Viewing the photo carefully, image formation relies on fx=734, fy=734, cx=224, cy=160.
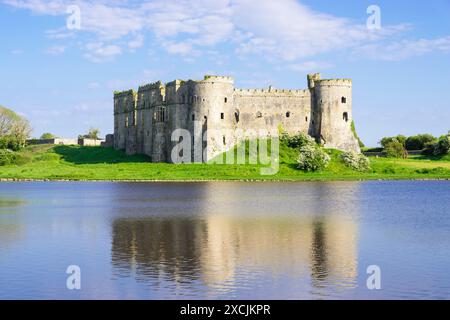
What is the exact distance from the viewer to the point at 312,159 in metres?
74.8

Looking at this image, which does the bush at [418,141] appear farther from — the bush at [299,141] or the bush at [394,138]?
the bush at [299,141]

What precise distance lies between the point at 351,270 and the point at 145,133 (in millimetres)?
66448

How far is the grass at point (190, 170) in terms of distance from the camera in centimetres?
7244

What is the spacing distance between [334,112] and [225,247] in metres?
56.3

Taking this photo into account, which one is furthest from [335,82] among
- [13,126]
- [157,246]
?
[157,246]

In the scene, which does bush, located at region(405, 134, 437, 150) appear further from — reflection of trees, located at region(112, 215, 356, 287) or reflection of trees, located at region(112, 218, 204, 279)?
reflection of trees, located at region(112, 218, 204, 279)

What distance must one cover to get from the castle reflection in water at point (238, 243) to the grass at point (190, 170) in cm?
2557

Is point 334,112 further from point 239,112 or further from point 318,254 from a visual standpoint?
point 318,254

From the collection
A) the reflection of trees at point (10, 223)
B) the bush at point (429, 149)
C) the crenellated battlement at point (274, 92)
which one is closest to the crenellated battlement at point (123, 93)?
the crenellated battlement at point (274, 92)

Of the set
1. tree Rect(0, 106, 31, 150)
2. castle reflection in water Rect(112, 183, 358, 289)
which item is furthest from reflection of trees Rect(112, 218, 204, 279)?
tree Rect(0, 106, 31, 150)

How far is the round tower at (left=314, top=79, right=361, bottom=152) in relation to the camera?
81.1 meters

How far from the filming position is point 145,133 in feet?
286
